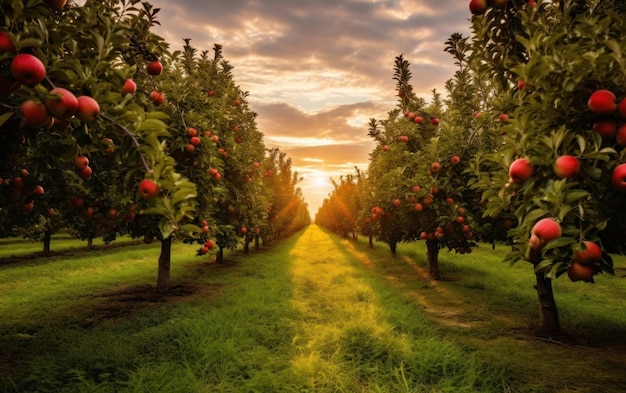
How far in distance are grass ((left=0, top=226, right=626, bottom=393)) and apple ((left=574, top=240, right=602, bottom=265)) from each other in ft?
11.2

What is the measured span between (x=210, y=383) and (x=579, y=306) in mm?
10156

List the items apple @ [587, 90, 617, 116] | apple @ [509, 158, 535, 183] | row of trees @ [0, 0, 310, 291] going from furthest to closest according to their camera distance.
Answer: apple @ [509, 158, 535, 183] < apple @ [587, 90, 617, 116] < row of trees @ [0, 0, 310, 291]

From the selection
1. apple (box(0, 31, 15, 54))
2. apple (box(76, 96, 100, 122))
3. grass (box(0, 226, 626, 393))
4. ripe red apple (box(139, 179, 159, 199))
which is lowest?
grass (box(0, 226, 626, 393))

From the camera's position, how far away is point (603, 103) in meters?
2.77

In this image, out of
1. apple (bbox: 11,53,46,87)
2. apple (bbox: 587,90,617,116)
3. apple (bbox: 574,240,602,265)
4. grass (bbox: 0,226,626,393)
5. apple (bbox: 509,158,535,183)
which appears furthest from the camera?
grass (bbox: 0,226,626,393)

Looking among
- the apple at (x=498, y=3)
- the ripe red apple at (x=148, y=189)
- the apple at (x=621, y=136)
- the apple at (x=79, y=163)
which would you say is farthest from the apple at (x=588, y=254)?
the apple at (x=79, y=163)

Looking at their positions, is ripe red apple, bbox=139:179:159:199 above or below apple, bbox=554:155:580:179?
below

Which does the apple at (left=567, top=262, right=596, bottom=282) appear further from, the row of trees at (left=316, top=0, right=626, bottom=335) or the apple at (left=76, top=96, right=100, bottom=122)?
the apple at (left=76, top=96, right=100, bottom=122)

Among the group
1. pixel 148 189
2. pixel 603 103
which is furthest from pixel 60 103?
pixel 603 103

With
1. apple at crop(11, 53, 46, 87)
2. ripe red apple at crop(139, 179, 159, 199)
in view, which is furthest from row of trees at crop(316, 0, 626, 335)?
apple at crop(11, 53, 46, 87)

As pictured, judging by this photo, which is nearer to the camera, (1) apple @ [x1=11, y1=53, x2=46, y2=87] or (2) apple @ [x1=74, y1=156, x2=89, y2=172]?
(1) apple @ [x1=11, y1=53, x2=46, y2=87]

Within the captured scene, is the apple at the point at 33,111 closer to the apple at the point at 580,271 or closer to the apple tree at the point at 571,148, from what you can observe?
the apple tree at the point at 571,148

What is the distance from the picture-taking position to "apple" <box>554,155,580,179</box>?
280cm

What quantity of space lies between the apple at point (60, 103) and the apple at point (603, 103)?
3.66 m
